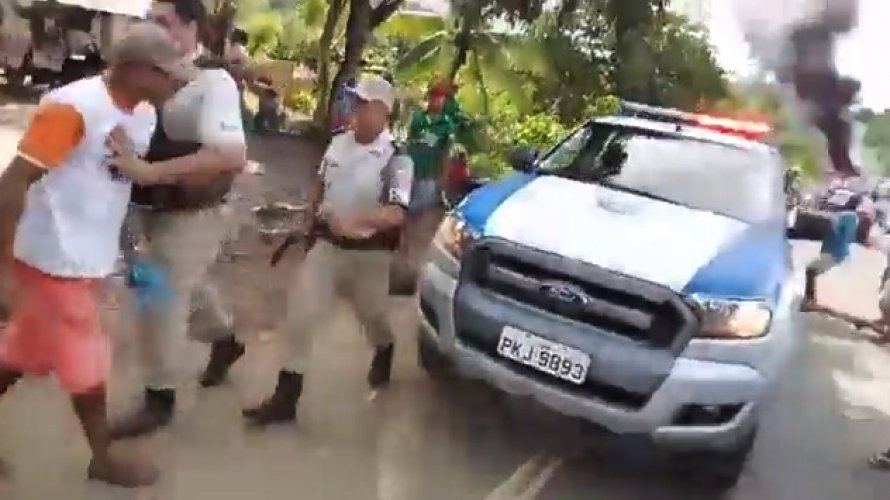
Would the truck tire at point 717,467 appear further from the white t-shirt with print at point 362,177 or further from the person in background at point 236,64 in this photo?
the person in background at point 236,64

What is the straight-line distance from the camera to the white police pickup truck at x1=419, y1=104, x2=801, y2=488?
377 centimetres

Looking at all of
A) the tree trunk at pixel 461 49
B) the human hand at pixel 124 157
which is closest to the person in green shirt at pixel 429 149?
the tree trunk at pixel 461 49

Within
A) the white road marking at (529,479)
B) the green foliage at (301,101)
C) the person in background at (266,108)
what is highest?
the white road marking at (529,479)

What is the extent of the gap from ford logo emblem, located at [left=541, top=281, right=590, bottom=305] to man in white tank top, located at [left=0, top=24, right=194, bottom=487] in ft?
5.27

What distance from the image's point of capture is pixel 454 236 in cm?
430

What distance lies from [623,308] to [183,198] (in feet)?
5.22

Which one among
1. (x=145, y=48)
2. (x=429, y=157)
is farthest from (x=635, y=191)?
(x=429, y=157)

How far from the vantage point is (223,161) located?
3350mm

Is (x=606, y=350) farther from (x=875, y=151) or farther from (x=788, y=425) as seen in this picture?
(x=875, y=151)

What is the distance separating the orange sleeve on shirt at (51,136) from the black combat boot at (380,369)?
2.09 meters

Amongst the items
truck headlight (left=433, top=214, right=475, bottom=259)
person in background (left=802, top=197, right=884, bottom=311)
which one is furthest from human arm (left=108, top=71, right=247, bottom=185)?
person in background (left=802, top=197, right=884, bottom=311)

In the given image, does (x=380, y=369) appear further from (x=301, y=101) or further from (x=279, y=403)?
(x=301, y=101)

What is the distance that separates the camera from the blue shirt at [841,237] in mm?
6898

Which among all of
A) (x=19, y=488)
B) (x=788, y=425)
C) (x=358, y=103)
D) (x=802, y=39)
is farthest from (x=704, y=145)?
(x=19, y=488)
